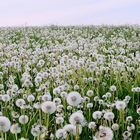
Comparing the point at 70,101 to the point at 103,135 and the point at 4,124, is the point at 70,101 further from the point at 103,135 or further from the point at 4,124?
the point at 103,135

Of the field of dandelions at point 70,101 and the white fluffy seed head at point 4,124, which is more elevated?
the white fluffy seed head at point 4,124

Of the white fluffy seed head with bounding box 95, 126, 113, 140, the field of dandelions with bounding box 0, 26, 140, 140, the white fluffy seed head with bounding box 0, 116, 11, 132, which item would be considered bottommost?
the field of dandelions with bounding box 0, 26, 140, 140

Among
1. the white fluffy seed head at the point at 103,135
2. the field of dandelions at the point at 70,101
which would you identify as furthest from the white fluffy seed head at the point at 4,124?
the white fluffy seed head at the point at 103,135

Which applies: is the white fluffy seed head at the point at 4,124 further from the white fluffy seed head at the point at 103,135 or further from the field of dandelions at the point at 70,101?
the white fluffy seed head at the point at 103,135

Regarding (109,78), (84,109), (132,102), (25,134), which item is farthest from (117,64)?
(25,134)

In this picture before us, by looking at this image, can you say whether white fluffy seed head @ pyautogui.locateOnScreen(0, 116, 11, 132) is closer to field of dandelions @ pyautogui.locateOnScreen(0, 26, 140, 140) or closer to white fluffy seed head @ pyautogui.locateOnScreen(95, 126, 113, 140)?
field of dandelions @ pyautogui.locateOnScreen(0, 26, 140, 140)

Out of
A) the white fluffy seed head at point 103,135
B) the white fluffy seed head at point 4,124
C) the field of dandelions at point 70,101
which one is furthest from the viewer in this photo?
the field of dandelions at point 70,101

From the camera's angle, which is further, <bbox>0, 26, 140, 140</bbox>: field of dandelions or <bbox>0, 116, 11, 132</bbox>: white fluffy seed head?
<bbox>0, 26, 140, 140</bbox>: field of dandelions

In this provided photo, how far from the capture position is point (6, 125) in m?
3.42

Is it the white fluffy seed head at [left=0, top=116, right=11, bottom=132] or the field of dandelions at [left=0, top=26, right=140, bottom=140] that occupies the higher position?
the white fluffy seed head at [left=0, top=116, right=11, bottom=132]

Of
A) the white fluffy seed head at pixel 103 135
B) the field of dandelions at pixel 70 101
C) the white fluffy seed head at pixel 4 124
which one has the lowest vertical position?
the field of dandelions at pixel 70 101

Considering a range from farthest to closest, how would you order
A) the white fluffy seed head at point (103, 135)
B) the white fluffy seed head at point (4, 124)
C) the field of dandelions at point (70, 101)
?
the field of dandelions at point (70, 101) → the white fluffy seed head at point (4, 124) → the white fluffy seed head at point (103, 135)

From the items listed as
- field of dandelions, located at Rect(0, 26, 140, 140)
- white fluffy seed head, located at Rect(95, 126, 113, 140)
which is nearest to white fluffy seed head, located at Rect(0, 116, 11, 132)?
field of dandelions, located at Rect(0, 26, 140, 140)

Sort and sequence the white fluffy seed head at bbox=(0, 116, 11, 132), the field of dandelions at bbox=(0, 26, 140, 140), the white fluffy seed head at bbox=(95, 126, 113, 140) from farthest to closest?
the field of dandelions at bbox=(0, 26, 140, 140)
the white fluffy seed head at bbox=(0, 116, 11, 132)
the white fluffy seed head at bbox=(95, 126, 113, 140)
